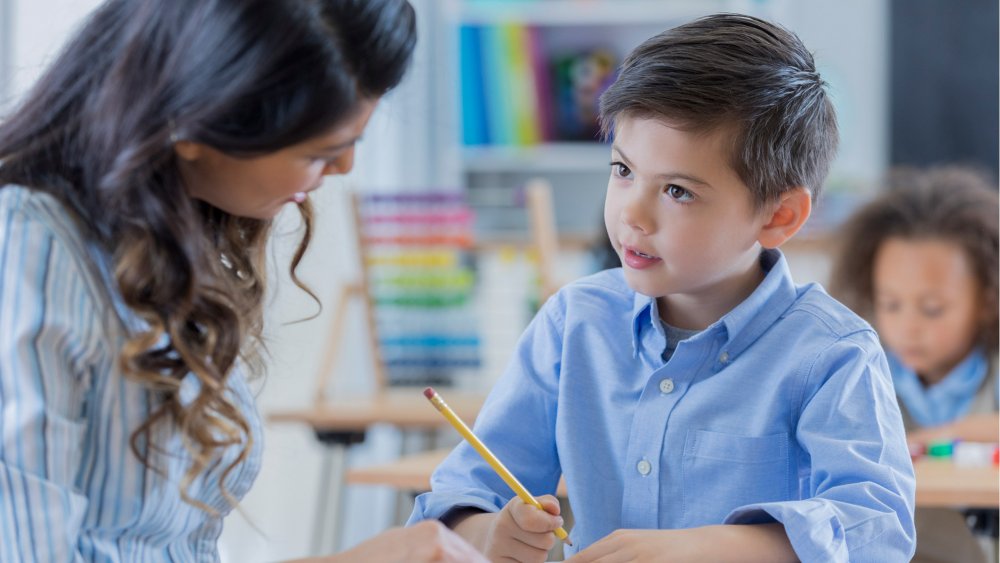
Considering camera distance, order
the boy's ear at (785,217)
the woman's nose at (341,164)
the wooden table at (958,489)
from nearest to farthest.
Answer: the woman's nose at (341,164)
the boy's ear at (785,217)
the wooden table at (958,489)

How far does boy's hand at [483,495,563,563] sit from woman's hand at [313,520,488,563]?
10 centimetres

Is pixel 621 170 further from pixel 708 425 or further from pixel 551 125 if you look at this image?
pixel 551 125

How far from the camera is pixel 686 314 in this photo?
4.08 feet

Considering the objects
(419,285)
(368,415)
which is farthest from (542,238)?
(368,415)

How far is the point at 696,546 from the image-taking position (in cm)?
102

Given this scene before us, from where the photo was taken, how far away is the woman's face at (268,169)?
92 centimetres

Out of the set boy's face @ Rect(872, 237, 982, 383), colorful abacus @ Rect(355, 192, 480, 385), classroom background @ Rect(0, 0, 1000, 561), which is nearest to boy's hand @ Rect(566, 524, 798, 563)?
boy's face @ Rect(872, 237, 982, 383)

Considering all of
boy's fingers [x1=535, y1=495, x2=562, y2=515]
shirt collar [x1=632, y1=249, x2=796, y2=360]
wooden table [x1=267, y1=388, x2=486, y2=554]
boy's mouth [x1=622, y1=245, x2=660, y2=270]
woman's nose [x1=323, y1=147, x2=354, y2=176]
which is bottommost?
wooden table [x1=267, y1=388, x2=486, y2=554]

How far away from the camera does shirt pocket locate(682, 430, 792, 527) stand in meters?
1.13

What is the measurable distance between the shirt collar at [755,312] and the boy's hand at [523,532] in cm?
23

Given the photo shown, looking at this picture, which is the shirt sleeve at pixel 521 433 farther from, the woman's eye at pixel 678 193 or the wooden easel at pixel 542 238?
the wooden easel at pixel 542 238

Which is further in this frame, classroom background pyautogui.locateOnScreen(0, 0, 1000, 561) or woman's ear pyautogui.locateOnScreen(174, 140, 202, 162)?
classroom background pyautogui.locateOnScreen(0, 0, 1000, 561)

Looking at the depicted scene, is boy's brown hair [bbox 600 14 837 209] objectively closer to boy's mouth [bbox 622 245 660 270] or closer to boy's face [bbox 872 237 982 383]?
boy's mouth [bbox 622 245 660 270]

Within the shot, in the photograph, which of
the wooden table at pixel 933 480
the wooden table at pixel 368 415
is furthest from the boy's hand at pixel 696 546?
the wooden table at pixel 368 415
